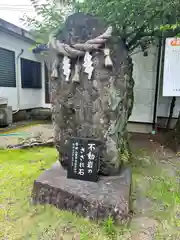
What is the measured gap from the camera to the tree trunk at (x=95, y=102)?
2.41 m

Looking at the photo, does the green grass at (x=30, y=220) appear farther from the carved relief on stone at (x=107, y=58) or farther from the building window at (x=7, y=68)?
the building window at (x=7, y=68)

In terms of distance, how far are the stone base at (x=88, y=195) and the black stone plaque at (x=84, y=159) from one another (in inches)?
3.1

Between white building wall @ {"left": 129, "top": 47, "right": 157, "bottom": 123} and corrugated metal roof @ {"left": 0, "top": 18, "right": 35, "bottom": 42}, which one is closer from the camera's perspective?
white building wall @ {"left": 129, "top": 47, "right": 157, "bottom": 123}

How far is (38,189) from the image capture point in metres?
2.38

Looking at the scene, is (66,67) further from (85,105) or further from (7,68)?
(7,68)

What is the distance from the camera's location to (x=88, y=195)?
85.1 inches

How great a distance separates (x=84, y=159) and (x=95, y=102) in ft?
2.25

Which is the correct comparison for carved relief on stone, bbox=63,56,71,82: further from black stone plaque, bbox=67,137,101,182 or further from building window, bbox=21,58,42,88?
building window, bbox=21,58,42,88

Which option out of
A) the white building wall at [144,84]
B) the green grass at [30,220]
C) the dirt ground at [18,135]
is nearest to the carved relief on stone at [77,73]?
the green grass at [30,220]

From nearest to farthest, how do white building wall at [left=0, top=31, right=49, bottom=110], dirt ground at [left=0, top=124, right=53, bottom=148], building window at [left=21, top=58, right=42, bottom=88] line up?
dirt ground at [left=0, top=124, right=53, bottom=148]
white building wall at [left=0, top=31, right=49, bottom=110]
building window at [left=21, top=58, right=42, bottom=88]

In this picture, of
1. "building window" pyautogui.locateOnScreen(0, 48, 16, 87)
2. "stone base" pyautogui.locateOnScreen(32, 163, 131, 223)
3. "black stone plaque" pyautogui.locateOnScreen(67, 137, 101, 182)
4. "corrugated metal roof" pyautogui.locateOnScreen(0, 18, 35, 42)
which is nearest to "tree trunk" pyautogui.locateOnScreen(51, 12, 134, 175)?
"black stone plaque" pyautogui.locateOnScreen(67, 137, 101, 182)

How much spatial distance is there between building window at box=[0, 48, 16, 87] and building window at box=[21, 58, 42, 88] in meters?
0.58

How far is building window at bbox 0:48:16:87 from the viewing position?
676cm

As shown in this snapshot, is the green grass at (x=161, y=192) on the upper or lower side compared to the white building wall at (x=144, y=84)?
lower
